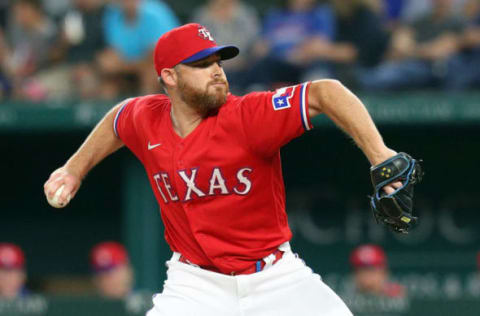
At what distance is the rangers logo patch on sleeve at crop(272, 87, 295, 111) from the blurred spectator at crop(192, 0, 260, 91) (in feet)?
14.6

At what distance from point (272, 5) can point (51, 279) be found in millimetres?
3467

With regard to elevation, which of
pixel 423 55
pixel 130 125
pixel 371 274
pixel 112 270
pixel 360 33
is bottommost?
pixel 371 274

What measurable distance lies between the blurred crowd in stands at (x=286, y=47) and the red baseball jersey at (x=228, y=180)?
4002mm

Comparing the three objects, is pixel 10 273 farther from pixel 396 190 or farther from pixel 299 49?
pixel 396 190

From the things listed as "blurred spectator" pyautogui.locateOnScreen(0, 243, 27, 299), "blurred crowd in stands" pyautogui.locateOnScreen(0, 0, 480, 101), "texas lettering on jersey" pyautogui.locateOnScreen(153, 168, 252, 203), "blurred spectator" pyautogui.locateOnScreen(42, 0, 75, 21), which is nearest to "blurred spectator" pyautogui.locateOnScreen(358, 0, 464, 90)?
"blurred crowd in stands" pyautogui.locateOnScreen(0, 0, 480, 101)

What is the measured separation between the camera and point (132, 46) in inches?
332

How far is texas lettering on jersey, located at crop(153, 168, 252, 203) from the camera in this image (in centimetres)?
409

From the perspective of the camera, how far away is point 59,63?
9.04 meters

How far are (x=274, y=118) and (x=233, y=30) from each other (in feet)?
15.5

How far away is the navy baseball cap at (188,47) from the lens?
411 cm

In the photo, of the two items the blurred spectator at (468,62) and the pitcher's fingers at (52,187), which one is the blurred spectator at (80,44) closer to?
the blurred spectator at (468,62)

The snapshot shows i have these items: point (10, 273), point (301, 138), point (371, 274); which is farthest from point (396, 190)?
point (301, 138)

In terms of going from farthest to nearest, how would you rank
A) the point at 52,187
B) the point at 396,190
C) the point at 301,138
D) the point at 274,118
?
the point at 301,138, the point at 52,187, the point at 274,118, the point at 396,190

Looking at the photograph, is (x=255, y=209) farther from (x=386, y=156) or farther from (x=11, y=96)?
(x=11, y=96)
